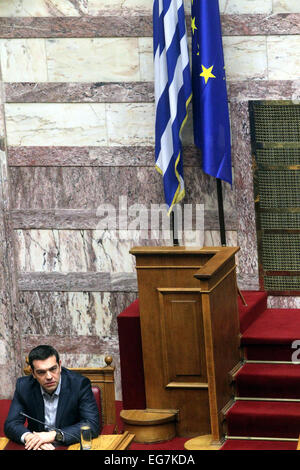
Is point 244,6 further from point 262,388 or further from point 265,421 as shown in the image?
point 265,421

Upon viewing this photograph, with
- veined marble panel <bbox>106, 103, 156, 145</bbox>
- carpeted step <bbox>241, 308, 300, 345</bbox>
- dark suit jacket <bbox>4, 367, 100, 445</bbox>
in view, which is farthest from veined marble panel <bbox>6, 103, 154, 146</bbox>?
dark suit jacket <bbox>4, 367, 100, 445</bbox>

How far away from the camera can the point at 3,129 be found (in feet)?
28.1

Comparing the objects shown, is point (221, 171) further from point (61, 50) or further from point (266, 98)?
point (61, 50)

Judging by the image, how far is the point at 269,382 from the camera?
24.1 ft

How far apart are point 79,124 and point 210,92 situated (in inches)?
47.4

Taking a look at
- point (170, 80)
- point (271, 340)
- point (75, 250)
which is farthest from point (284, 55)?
point (75, 250)

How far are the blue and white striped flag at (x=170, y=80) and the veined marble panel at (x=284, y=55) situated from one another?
2.20 feet

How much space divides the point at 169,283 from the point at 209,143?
126 cm

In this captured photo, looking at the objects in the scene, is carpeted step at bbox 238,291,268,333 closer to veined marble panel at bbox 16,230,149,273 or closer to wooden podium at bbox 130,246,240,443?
wooden podium at bbox 130,246,240,443

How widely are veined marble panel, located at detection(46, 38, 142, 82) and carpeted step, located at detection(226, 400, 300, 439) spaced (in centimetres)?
287

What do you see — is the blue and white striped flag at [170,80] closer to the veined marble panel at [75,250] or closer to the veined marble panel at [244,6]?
the veined marble panel at [244,6]

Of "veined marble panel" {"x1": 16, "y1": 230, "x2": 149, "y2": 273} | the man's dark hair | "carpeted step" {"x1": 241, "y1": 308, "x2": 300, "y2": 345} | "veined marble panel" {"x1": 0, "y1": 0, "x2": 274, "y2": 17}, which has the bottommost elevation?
"carpeted step" {"x1": 241, "y1": 308, "x2": 300, "y2": 345}

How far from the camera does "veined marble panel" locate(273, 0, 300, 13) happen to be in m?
7.92
